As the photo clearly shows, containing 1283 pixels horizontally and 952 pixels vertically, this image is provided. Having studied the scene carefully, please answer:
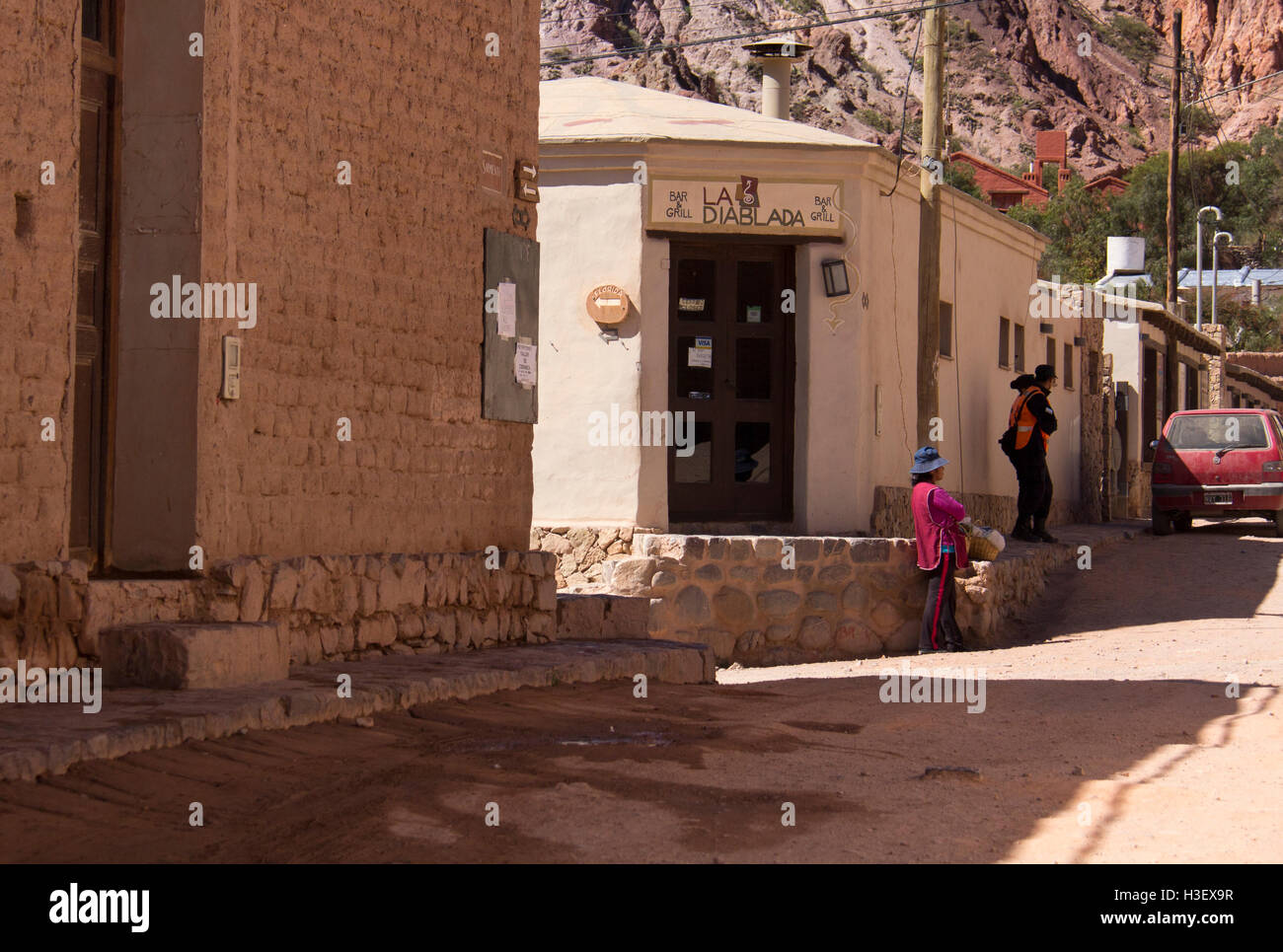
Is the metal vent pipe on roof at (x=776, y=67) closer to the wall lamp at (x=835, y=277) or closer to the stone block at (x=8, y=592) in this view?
the wall lamp at (x=835, y=277)

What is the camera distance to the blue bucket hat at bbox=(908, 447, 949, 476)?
12.9 m

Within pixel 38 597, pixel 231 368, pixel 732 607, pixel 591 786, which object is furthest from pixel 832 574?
pixel 38 597

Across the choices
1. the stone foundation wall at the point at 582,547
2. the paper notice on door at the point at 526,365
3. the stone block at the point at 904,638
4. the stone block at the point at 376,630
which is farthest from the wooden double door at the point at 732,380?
the stone block at the point at 376,630

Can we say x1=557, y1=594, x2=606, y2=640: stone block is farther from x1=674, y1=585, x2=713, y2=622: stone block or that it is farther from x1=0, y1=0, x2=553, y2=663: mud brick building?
x1=674, y1=585, x2=713, y2=622: stone block

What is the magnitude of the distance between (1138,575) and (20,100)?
13.6 meters

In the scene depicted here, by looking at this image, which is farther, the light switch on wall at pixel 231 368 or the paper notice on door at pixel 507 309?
the paper notice on door at pixel 507 309

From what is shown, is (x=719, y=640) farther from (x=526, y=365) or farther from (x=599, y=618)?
(x=526, y=365)

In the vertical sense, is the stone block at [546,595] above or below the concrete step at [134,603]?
below

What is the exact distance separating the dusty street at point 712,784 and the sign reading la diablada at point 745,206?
17.6 ft

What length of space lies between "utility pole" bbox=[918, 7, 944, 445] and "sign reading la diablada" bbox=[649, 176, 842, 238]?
3.78ft

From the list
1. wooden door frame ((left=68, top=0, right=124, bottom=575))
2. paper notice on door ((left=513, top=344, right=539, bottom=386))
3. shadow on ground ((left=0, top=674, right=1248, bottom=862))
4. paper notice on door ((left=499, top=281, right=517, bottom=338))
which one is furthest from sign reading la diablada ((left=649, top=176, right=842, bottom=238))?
wooden door frame ((left=68, top=0, right=124, bottom=575))

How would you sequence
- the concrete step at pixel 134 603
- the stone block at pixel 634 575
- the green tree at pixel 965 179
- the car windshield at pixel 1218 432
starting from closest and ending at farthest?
the concrete step at pixel 134 603
the stone block at pixel 634 575
the car windshield at pixel 1218 432
the green tree at pixel 965 179

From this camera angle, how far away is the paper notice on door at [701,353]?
14.3 meters

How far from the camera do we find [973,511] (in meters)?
18.1
